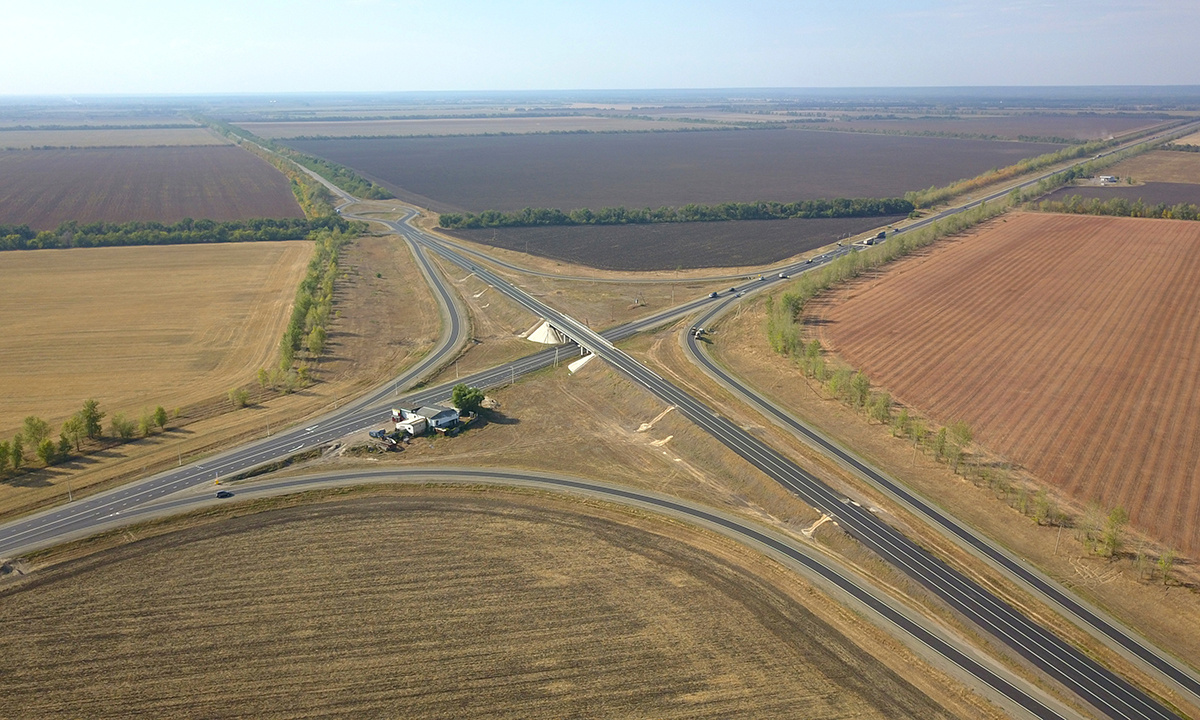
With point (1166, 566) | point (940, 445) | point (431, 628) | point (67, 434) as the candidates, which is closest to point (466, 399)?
point (431, 628)

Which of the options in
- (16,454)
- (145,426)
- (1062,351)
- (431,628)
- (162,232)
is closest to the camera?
(431,628)

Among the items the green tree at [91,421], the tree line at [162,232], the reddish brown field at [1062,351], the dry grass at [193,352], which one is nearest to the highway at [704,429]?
the dry grass at [193,352]

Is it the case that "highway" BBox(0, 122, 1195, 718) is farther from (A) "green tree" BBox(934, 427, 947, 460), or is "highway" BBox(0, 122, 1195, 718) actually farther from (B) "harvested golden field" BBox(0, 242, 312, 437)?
(B) "harvested golden field" BBox(0, 242, 312, 437)

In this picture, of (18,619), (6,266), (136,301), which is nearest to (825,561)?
(18,619)

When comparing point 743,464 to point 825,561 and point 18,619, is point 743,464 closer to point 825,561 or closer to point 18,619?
point 825,561

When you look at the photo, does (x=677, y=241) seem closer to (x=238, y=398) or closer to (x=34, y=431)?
(x=238, y=398)

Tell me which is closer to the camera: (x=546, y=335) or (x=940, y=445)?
(x=940, y=445)

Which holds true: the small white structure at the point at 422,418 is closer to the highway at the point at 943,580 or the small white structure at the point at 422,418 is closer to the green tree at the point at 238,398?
the green tree at the point at 238,398
